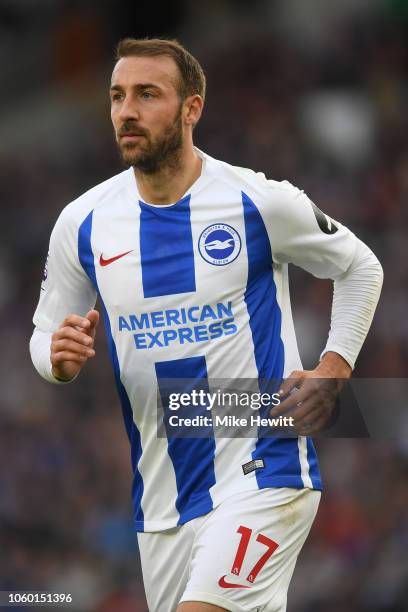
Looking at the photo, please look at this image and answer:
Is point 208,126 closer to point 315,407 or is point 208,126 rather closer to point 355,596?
point 355,596

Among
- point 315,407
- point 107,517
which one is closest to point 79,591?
point 107,517

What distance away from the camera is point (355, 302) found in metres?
5.19

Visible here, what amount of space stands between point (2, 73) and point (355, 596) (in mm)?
11968

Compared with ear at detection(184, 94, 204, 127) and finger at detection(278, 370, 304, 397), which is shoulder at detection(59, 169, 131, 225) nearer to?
ear at detection(184, 94, 204, 127)

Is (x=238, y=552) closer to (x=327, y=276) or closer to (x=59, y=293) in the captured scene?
(x=327, y=276)

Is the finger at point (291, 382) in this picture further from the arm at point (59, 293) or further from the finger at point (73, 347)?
the arm at point (59, 293)

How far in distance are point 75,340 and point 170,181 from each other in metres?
0.88

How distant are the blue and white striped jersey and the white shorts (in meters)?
0.06

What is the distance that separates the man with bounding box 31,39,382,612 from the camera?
4806 mm

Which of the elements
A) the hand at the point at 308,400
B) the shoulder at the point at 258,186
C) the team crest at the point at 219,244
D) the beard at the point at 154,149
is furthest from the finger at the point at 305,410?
the beard at the point at 154,149

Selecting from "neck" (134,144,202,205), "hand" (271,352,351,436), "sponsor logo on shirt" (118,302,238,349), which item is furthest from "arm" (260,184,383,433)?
"neck" (134,144,202,205)

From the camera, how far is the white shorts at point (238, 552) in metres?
4.63

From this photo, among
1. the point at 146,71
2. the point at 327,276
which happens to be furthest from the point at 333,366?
the point at 146,71

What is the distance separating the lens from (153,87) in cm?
507
